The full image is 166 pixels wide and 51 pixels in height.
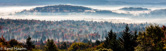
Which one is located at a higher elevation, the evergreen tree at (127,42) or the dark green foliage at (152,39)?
the dark green foliage at (152,39)

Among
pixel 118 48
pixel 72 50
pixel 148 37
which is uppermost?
pixel 148 37

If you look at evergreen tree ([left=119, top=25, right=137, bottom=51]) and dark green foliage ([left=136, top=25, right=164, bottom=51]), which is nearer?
dark green foliage ([left=136, top=25, right=164, bottom=51])

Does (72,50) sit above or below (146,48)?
below

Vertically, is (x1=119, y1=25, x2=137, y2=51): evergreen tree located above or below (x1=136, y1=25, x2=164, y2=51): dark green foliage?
below

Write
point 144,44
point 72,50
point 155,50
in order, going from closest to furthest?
1. point 155,50
2. point 144,44
3. point 72,50

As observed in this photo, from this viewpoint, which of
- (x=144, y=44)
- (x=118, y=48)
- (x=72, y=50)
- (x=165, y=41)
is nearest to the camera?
(x=165, y=41)

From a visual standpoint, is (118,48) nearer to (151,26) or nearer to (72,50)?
(151,26)

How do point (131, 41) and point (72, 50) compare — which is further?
point (72, 50)

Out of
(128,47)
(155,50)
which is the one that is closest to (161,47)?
(155,50)

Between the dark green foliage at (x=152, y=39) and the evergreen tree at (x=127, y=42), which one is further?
the evergreen tree at (x=127, y=42)

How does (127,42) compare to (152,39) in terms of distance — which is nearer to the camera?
(152,39)

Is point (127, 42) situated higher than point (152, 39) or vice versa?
point (152, 39)
